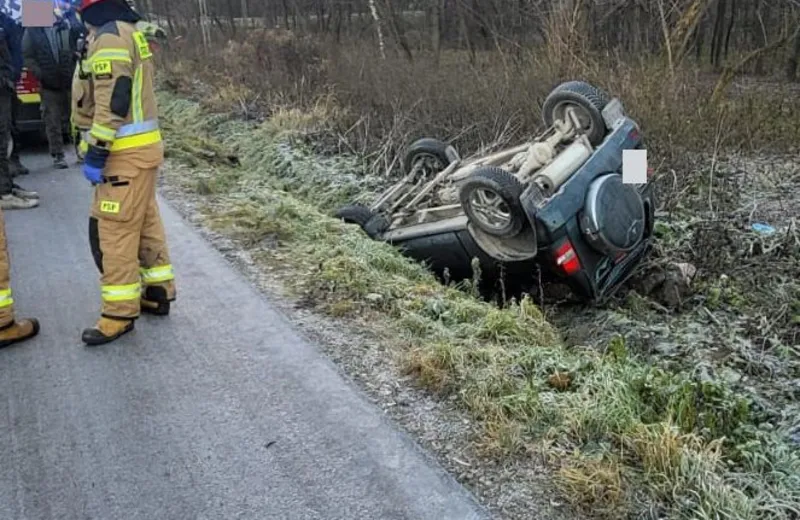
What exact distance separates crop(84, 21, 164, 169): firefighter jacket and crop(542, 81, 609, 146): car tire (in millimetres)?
3556

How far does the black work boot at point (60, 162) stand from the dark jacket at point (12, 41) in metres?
1.75

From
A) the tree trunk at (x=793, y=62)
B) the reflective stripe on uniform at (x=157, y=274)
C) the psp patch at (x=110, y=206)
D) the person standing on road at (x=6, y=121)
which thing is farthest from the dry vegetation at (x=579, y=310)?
the tree trunk at (x=793, y=62)

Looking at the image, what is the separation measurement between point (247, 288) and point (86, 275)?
123 cm

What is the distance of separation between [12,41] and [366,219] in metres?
3.55

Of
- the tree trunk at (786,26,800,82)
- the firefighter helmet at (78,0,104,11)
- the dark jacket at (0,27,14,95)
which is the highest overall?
the firefighter helmet at (78,0,104,11)

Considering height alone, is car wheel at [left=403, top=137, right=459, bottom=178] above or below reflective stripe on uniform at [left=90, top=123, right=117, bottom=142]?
below

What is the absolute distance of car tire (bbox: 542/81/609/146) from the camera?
6340 mm

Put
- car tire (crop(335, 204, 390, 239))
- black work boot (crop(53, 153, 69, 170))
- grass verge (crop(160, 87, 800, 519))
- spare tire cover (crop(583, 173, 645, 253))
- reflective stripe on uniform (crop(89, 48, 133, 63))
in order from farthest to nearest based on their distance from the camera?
black work boot (crop(53, 153, 69, 170)), car tire (crop(335, 204, 390, 239)), spare tire cover (crop(583, 173, 645, 253)), reflective stripe on uniform (crop(89, 48, 133, 63)), grass verge (crop(160, 87, 800, 519))

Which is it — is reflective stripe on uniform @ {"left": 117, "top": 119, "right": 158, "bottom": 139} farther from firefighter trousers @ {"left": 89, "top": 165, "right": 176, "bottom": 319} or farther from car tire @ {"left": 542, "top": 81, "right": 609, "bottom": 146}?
car tire @ {"left": 542, "top": 81, "right": 609, "bottom": 146}

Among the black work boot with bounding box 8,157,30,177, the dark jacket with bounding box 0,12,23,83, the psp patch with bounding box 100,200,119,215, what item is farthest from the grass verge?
the black work boot with bounding box 8,157,30,177

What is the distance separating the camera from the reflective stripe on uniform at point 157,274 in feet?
15.0

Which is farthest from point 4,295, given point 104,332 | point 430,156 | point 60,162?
point 60,162

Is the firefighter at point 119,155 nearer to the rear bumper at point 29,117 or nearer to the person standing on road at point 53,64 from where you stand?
the person standing on road at point 53,64

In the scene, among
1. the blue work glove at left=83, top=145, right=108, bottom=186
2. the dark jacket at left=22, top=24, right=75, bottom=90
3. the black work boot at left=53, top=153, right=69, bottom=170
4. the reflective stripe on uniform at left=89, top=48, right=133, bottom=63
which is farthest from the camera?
the black work boot at left=53, top=153, right=69, bottom=170
